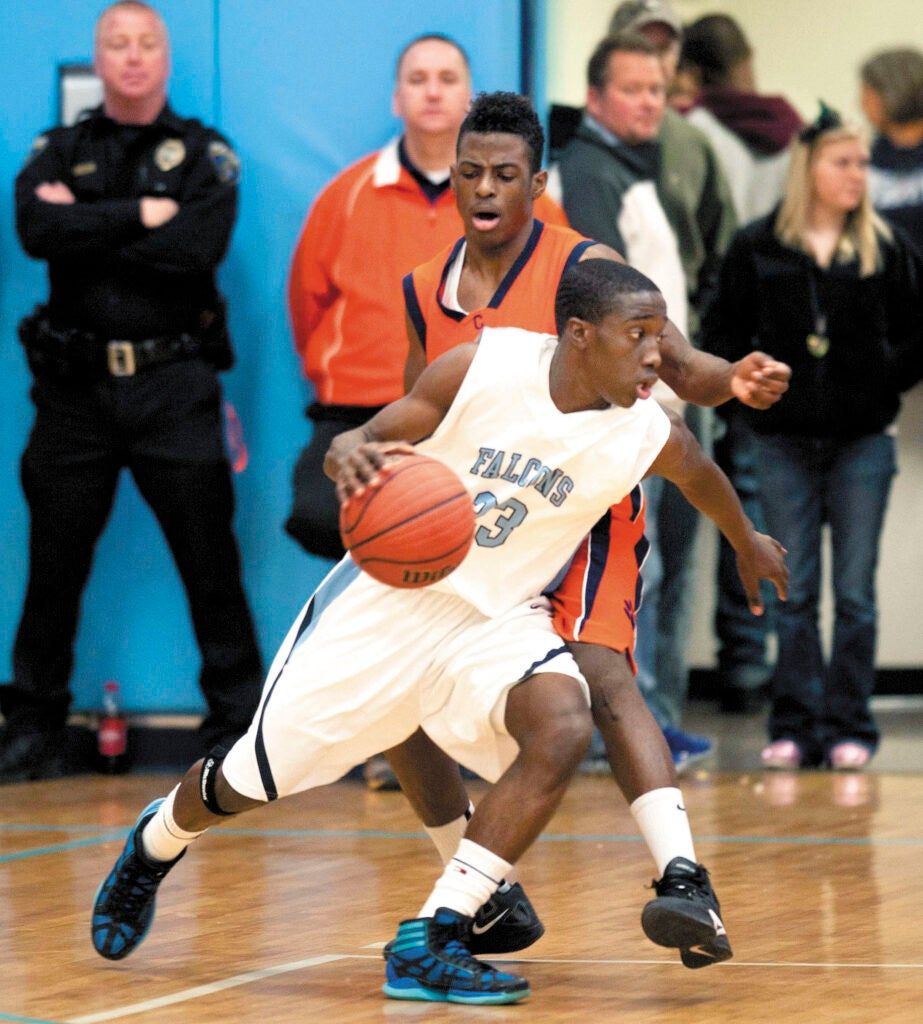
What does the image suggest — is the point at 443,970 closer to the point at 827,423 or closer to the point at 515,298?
the point at 515,298

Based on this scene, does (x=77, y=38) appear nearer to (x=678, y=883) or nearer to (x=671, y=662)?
(x=671, y=662)

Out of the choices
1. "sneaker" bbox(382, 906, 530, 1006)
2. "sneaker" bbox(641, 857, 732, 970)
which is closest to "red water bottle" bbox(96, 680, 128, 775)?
"sneaker" bbox(382, 906, 530, 1006)

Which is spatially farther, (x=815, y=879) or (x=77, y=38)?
(x=77, y=38)

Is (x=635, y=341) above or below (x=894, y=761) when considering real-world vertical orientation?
above

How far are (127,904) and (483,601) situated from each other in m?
1.03

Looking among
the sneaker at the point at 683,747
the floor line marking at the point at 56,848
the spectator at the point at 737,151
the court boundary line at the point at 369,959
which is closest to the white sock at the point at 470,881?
the court boundary line at the point at 369,959

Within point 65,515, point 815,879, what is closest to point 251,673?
point 65,515

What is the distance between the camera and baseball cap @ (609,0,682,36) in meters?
8.41

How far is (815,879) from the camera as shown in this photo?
549cm

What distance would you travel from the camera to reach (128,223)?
734cm

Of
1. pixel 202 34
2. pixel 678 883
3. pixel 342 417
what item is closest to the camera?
pixel 678 883

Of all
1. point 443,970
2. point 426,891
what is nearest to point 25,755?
point 426,891

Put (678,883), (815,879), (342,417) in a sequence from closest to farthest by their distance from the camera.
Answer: (678,883), (815,879), (342,417)

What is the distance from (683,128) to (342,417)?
2050 millimetres
